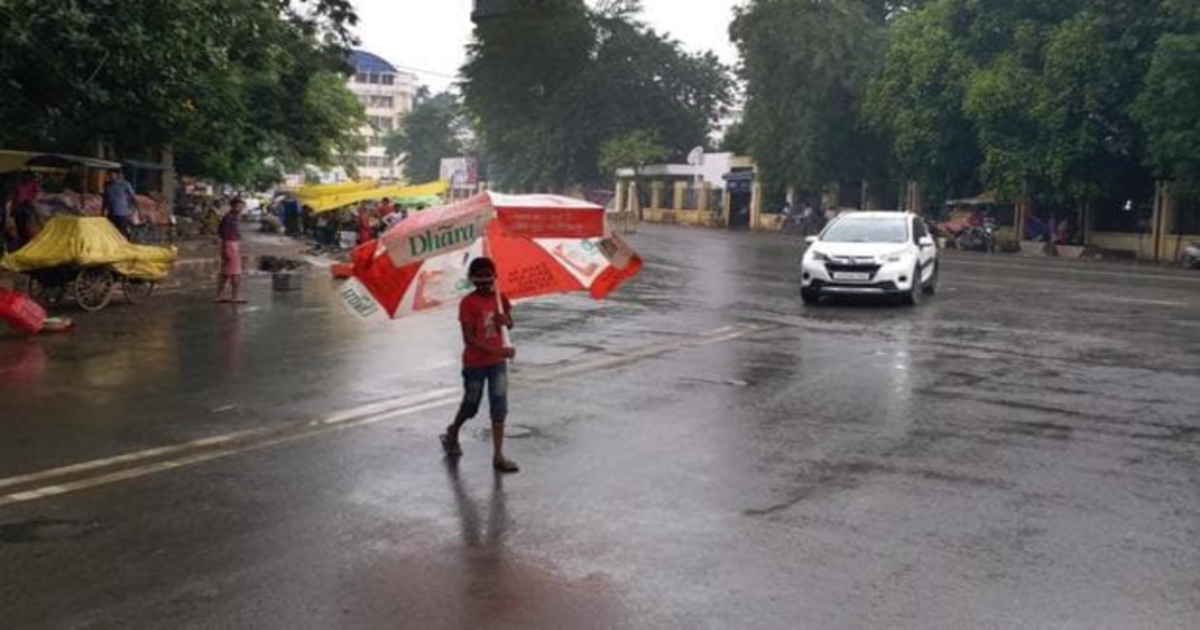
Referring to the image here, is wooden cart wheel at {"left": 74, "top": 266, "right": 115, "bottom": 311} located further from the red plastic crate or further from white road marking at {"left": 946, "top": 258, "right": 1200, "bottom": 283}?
white road marking at {"left": 946, "top": 258, "right": 1200, "bottom": 283}

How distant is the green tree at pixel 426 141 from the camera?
378 feet

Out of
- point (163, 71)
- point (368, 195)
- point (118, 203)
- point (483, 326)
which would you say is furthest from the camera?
point (368, 195)

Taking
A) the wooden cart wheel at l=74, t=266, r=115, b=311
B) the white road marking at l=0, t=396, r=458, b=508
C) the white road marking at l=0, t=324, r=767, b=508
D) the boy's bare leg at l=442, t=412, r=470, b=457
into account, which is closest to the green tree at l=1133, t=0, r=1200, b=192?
the white road marking at l=0, t=324, r=767, b=508

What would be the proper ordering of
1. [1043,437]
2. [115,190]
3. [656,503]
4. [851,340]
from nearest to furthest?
[656,503] < [1043,437] < [851,340] < [115,190]

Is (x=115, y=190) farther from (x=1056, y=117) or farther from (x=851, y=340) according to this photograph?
(x=1056, y=117)

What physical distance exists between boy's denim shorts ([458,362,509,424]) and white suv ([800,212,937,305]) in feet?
36.2

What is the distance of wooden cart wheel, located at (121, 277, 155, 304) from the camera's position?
54.1 feet

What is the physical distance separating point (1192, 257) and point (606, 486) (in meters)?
32.6

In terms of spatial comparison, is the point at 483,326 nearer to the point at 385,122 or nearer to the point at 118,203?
the point at 118,203

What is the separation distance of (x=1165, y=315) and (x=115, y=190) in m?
18.0

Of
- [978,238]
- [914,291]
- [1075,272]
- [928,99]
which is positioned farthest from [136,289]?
[978,238]

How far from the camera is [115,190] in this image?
20.2 metres

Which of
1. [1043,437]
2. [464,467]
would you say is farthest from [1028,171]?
[464,467]

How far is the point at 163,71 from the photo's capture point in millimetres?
14539
